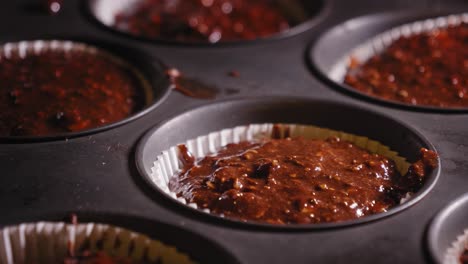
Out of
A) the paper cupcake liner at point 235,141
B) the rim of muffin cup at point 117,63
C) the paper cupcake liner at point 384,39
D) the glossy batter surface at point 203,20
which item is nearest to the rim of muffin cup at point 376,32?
the paper cupcake liner at point 384,39

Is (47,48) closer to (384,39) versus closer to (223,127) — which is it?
(223,127)

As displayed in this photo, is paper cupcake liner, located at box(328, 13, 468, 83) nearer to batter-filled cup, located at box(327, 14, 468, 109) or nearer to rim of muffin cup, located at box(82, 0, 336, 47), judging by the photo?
batter-filled cup, located at box(327, 14, 468, 109)

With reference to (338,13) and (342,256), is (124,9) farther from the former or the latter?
(342,256)

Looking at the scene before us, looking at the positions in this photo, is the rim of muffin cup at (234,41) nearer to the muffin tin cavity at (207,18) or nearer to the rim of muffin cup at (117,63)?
the muffin tin cavity at (207,18)

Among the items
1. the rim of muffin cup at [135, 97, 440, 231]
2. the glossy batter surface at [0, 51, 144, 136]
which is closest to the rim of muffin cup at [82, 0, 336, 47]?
the glossy batter surface at [0, 51, 144, 136]

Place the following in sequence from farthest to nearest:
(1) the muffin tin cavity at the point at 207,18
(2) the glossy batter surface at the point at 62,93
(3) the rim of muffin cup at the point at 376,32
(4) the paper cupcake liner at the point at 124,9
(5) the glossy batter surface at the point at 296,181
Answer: (4) the paper cupcake liner at the point at 124,9 → (1) the muffin tin cavity at the point at 207,18 → (3) the rim of muffin cup at the point at 376,32 → (2) the glossy batter surface at the point at 62,93 → (5) the glossy batter surface at the point at 296,181

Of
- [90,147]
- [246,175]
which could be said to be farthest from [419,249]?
[90,147]
